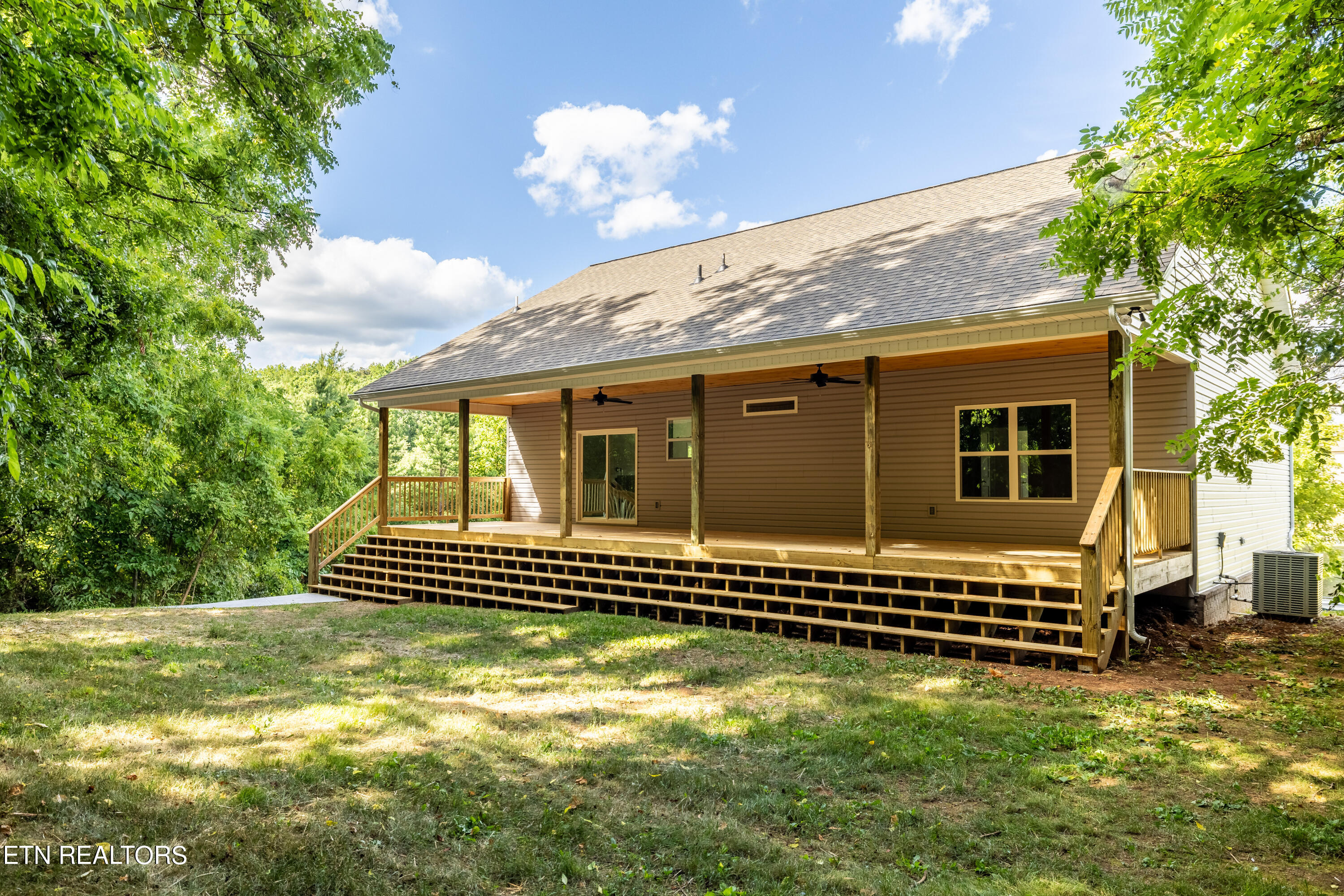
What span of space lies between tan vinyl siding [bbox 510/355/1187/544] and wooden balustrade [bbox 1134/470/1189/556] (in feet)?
1.48

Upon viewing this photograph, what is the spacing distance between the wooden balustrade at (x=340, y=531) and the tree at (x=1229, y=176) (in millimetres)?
11297

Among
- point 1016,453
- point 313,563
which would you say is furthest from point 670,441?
point 313,563

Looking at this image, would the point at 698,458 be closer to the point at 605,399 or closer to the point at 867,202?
the point at 605,399

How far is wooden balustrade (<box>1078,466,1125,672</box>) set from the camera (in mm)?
6430

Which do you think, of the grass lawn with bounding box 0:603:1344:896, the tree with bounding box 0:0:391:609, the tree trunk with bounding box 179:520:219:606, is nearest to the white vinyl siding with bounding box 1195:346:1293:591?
the grass lawn with bounding box 0:603:1344:896

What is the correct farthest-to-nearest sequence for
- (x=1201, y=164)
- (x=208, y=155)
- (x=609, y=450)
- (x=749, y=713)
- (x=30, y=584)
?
(x=30, y=584)
(x=609, y=450)
(x=208, y=155)
(x=749, y=713)
(x=1201, y=164)

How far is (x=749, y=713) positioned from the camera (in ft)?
17.5

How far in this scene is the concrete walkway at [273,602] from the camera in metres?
10.9

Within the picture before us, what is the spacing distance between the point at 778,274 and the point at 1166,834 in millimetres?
8933

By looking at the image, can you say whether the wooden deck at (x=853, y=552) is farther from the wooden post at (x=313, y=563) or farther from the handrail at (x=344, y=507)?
the wooden post at (x=313, y=563)

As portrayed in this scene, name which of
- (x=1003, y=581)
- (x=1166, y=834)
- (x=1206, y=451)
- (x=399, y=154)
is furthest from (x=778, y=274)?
(x=399, y=154)

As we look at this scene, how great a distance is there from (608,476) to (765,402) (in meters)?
3.63

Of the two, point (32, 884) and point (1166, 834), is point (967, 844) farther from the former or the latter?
point (32, 884)

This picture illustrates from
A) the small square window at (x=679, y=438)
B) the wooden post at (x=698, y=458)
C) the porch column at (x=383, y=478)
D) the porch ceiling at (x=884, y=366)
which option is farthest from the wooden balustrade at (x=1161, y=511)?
the porch column at (x=383, y=478)
